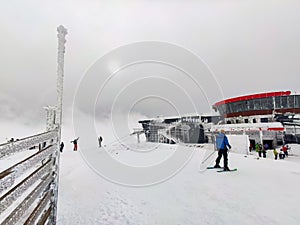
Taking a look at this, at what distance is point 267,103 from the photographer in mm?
29266

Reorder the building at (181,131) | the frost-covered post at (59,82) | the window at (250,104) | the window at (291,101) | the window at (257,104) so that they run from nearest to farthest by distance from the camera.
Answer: the frost-covered post at (59,82)
the building at (181,131)
the window at (291,101)
the window at (257,104)
the window at (250,104)

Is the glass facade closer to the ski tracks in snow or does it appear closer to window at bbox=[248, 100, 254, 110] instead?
window at bbox=[248, 100, 254, 110]

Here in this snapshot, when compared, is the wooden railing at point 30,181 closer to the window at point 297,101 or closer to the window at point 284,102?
the window at point 284,102

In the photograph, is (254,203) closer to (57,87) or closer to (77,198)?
(77,198)

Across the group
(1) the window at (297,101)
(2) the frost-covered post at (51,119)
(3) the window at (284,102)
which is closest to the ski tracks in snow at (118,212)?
(2) the frost-covered post at (51,119)

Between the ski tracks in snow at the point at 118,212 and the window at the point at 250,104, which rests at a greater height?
the window at the point at 250,104

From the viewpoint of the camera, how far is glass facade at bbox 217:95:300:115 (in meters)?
28.0

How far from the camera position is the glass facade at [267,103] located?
2802 centimetres

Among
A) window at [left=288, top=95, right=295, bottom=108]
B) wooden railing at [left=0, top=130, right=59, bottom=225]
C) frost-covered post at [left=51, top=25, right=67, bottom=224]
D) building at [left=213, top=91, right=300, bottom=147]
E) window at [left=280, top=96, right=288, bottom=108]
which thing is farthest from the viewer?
window at [left=280, top=96, right=288, bottom=108]

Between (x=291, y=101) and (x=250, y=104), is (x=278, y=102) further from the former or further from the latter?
(x=250, y=104)

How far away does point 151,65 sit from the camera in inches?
332

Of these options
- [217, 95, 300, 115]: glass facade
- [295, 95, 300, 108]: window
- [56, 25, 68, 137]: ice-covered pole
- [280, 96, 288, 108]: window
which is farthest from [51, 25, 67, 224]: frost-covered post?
[295, 95, 300, 108]: window

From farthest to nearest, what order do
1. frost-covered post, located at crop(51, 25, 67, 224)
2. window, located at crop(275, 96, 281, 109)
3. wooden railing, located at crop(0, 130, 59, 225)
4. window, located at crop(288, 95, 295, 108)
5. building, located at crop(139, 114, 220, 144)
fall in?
1. window, located at crop(275, 96, 281, 109)
2. window, located at crop(288, 95, 295, 108)
3. building, located at crop(139, 114, 220, 144)
4. frost-covered post, located at crop(51, 25, 67, 224)
5. wooden railing, located at crop(0, 130, 59, 225)

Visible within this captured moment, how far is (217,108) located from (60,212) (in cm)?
3827
